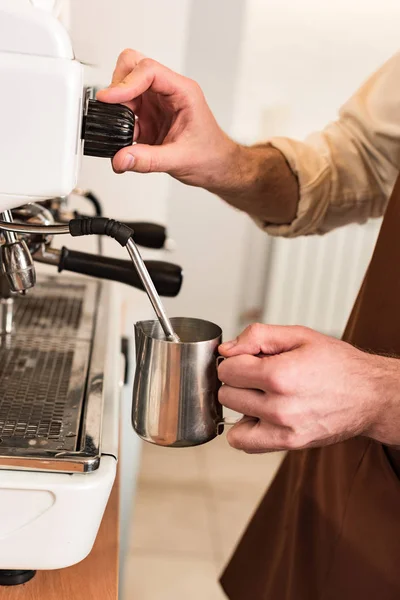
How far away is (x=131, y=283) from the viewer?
68 cm

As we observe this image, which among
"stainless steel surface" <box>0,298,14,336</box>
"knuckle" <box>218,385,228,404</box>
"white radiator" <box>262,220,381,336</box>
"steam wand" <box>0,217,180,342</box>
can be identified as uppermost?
"steam wand" <box>0,217,180,342</box>

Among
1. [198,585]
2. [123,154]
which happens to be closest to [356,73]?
[198,585]

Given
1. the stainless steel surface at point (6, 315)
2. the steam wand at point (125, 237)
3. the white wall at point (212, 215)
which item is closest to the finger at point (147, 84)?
the steam wand at point (125, 237)

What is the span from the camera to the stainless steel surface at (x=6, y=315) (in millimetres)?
805

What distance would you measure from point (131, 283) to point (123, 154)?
165mm

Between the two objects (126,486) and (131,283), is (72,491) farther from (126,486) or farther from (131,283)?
(126,486)

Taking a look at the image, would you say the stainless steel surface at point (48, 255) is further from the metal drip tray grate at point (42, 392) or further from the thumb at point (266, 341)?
the thumb at point (266, 341)

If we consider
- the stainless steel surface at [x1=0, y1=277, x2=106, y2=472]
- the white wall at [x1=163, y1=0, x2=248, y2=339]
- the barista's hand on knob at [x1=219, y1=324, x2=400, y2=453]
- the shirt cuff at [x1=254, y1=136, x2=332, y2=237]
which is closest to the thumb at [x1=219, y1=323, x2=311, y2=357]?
the barista's hand on knob at [x1=219, y1=324, x2=400, y2=453]

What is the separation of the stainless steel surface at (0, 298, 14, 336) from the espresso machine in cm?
7

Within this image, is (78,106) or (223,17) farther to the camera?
(223,17)

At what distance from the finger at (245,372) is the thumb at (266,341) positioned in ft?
0.03

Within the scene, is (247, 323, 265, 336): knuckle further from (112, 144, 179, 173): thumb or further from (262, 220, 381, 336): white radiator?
(262, 220, 381, 336): white radiator

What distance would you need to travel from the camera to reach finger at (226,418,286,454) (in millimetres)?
495

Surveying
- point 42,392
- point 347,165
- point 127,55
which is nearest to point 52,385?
point 42,392
